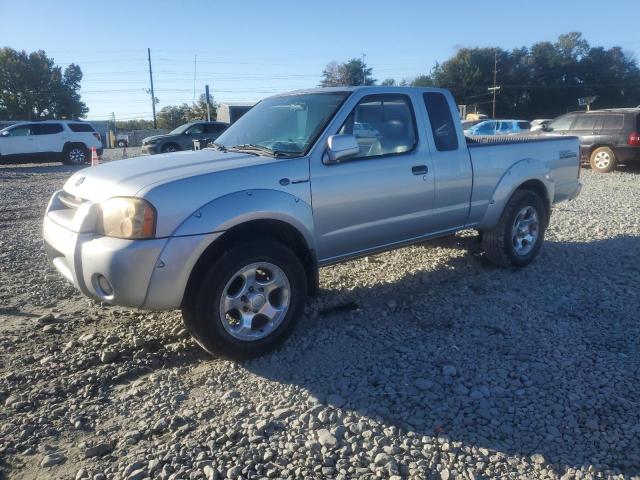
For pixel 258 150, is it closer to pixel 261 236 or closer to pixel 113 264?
pixel 261 236

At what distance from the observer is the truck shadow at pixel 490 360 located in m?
2.86

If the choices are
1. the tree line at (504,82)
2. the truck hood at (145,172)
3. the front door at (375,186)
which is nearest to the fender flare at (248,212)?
the front door at (375,186)

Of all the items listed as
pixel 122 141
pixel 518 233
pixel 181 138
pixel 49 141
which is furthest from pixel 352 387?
pixel 122 141

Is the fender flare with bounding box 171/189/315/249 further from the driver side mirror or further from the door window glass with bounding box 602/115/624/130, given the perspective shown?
the door window glass with bounding box 602/115/624/130

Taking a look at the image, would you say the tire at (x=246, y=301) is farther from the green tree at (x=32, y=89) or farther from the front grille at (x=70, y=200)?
the green tree at (x=32, y=89)

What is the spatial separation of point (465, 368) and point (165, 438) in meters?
1.93

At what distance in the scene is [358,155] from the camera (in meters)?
4.27

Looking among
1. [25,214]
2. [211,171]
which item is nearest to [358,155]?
[211,171]

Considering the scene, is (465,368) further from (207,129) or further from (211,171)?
(207,129)

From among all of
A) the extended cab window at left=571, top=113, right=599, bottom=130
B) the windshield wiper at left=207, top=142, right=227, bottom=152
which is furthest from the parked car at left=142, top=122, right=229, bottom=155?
the windshield wiper at left=207, top=142, right=227, bottom=152

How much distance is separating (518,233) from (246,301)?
3426 mm

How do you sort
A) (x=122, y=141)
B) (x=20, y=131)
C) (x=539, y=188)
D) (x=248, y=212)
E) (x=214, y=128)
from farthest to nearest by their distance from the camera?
(x=122, y=141)
(x=214, y=128)
(x=20, y=131)
(x=539, y=188)
(x=248, y=212)

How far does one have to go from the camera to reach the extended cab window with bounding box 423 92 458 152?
4875 millimetres

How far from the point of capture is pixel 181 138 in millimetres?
22094
